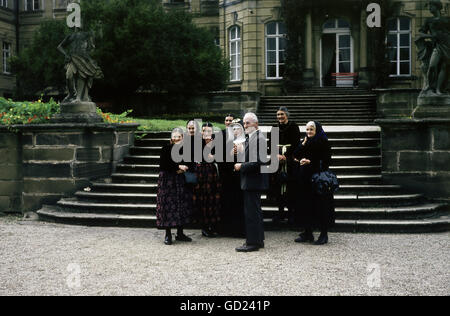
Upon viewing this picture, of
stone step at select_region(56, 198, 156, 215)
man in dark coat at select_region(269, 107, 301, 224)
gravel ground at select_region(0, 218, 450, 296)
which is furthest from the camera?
stone step at select_region(56, 198, 156, 215)

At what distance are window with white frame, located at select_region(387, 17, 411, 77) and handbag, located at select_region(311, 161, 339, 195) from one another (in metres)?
19.0

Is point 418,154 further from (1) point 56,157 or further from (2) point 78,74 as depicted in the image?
(1) point 56,157

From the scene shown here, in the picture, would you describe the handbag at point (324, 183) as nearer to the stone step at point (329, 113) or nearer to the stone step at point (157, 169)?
the stone step at point (157, 169)

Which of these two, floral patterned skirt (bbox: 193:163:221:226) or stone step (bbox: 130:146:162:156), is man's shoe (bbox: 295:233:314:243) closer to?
floral patterned skirt (bbox: 193:163:221:226)

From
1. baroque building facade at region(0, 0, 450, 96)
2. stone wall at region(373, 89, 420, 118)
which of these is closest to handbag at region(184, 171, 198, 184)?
stone wall at region(373, 89, 420, 118)

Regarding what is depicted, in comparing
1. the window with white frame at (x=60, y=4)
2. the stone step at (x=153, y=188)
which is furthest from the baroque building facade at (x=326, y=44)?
the stone step at (x=153, y=188)

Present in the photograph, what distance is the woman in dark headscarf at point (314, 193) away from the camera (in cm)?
795

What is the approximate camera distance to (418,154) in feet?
34.2

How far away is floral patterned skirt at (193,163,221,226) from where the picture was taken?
27.6 feet

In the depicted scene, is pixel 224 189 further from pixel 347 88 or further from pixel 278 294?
pixel 347 88

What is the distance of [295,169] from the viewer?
27.7 feet

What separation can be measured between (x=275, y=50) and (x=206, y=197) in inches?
765

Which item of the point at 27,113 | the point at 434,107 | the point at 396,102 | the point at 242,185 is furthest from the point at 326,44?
the point at 242,185

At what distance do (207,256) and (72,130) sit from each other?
15.8 ft
